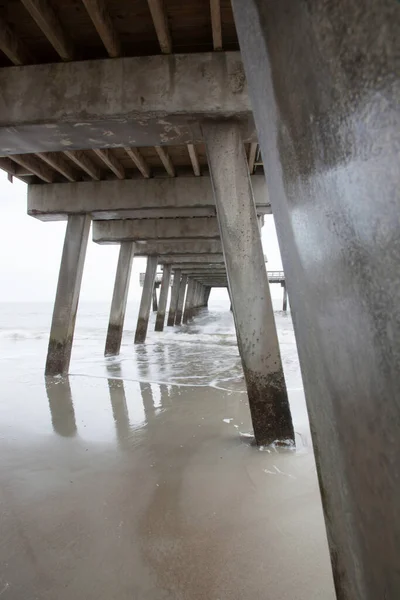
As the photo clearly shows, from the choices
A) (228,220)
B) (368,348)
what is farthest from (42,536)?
(228,220)

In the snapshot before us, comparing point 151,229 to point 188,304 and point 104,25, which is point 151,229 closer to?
point 104,25

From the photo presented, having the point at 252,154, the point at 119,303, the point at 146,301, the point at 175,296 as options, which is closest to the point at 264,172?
the point at 252,154

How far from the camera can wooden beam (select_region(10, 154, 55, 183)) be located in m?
6.08

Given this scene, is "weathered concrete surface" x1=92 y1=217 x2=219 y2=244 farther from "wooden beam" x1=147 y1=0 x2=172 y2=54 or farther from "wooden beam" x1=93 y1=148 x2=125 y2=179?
"wooden beam" x1=147 y1=0 x2=172 y2=54

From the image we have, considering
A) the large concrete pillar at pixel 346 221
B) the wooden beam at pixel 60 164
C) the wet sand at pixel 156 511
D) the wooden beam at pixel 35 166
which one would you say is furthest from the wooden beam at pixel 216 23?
the wet sand at pixel 156 511

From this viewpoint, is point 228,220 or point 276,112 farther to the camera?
point 228,220

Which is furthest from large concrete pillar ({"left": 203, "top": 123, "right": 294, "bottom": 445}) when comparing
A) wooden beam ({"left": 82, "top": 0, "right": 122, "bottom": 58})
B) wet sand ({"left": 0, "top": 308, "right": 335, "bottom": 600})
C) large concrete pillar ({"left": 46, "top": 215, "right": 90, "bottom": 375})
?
large concrete pillar ({"left": 46, "top": 215, "right": 90, "bottom": 375})

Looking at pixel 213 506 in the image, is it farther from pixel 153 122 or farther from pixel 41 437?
pixel 153 122

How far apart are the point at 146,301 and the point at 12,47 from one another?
36.1 feet

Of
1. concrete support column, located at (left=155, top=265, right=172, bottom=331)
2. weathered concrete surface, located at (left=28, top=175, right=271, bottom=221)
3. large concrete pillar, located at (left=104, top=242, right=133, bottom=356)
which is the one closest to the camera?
weathered concrete surface, located at (left=28, top=175, right=271, bottom=221)

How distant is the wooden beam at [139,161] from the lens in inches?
230

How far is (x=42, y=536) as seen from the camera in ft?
7.09

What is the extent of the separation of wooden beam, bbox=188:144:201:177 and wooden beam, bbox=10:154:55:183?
2.64m

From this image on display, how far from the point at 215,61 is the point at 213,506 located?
13.1ft
